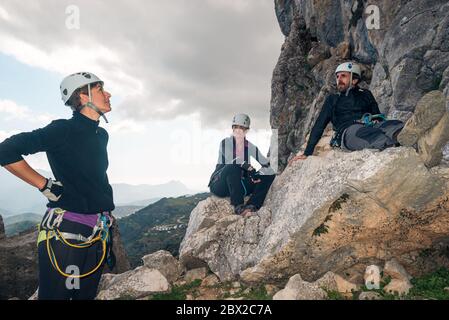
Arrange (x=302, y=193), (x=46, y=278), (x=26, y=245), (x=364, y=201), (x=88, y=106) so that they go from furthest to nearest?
(x=26, y=245) → (x=302, y=193) → (x=364, y=201) → (x=88, y=106) → (x=46, y=278)

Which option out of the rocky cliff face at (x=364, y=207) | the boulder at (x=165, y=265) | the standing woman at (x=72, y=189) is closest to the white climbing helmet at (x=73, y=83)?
the standing woman at (x=72, y=189)

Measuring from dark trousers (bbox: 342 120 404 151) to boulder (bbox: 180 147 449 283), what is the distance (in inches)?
19.9

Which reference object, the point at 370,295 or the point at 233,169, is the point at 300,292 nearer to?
the point at 370,295

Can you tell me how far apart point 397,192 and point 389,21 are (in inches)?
714

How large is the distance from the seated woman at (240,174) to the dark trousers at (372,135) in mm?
4276

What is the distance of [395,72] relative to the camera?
16906 millimetres

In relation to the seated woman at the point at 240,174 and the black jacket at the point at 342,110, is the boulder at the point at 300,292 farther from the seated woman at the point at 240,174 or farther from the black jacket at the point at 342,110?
the black jacket at the point at 342,110

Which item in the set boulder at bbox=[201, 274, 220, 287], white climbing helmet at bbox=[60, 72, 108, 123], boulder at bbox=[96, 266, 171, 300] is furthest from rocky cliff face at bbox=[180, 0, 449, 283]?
white climbing helmet at bbox=[60, 72, 108, 123]

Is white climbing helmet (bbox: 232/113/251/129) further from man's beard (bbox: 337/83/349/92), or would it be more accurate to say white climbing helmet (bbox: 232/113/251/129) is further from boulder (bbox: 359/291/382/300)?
boulder (bbox: 359/291/382/300)

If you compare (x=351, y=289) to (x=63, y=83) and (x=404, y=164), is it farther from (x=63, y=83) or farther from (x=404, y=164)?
(x=63, y=83)

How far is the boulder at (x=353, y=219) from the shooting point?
8.20 metres

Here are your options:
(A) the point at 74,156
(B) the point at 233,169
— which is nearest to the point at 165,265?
(B) the point at 233,169

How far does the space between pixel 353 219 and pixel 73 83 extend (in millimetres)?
8853

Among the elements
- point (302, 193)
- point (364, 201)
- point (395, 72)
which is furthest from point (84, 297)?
point (395, 72)
